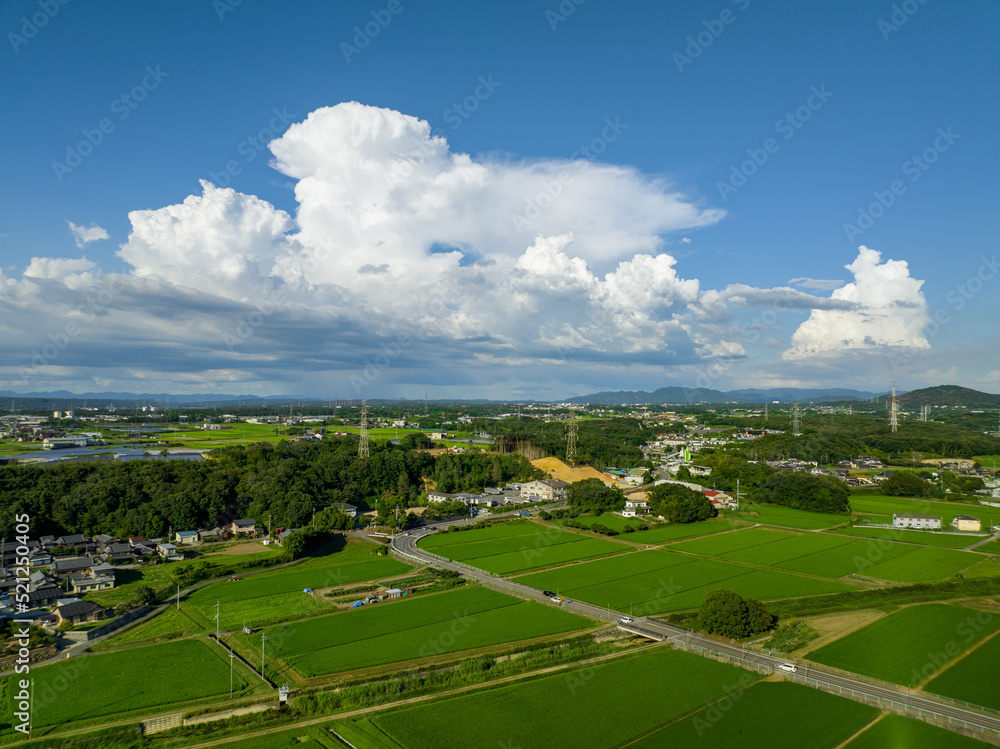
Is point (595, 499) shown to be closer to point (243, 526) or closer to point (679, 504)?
point (679, 504)

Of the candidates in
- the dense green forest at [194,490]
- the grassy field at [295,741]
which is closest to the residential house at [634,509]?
the dense green forest at [194,490]

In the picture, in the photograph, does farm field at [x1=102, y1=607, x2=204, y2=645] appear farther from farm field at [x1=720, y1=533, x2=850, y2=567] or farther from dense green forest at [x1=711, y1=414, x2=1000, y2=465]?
dense green forest at [x1=711, y1=414, x2=1000, y2=465]

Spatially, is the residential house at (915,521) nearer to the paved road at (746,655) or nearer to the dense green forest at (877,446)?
the paved road at (746,655)

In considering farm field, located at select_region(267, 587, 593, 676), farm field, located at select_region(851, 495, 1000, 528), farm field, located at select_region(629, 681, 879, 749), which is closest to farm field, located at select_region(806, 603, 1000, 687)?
farm field, located at select_region(629, 681, 879, 749)

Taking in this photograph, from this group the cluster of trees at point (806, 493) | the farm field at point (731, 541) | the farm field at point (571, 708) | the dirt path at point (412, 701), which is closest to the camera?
the farm field at point (571, 708)

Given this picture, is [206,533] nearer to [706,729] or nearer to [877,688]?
[706,729]

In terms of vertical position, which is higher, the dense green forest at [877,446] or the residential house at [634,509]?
the dense green forest at [877,446]

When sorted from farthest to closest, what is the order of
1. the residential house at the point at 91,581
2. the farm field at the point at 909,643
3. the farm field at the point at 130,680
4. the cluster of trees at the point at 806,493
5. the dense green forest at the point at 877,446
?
the dense green forest at the point at 877,446 → the cluster of trees at the point at 806,493 → the residential house at the point at 91,581 → the farm field at the point at 909,643 → the farm field at the point at 130,680
